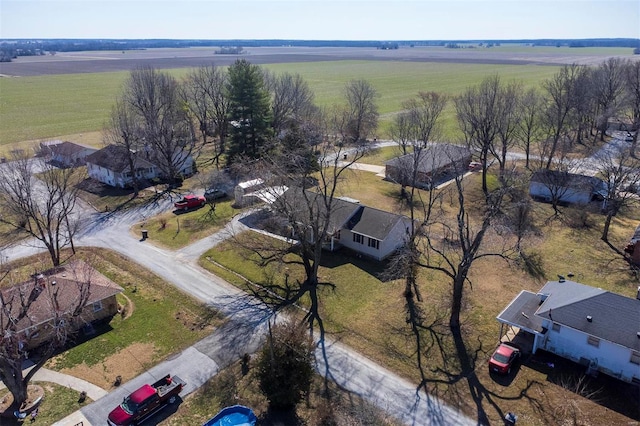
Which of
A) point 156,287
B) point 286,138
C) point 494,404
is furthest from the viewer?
point 286,138

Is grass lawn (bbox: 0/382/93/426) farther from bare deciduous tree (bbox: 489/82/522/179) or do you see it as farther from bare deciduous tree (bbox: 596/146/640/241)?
bare deciduous tree (bbox: 489/82/522/179)

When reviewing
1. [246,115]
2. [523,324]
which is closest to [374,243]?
[523,324]

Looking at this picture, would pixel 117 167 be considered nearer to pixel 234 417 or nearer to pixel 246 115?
pixel 246 115

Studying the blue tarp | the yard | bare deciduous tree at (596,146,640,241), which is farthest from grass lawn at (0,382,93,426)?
bare deciduous tree at (596,146,640,241)

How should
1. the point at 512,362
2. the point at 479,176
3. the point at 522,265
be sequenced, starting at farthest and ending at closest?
1. the point at 479,176
2. the point at 522,265
3. the point at 512,362

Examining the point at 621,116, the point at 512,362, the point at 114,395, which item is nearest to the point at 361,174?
the point at 512,362

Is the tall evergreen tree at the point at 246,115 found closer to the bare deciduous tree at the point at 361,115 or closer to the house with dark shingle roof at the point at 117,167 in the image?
the house with dark shingle roof at the point at 117,167

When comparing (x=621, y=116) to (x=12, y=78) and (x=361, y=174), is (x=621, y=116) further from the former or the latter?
(x=12, y=78)
